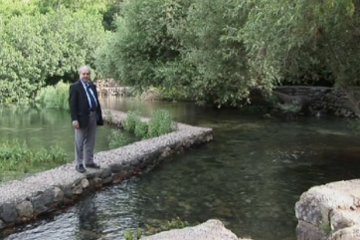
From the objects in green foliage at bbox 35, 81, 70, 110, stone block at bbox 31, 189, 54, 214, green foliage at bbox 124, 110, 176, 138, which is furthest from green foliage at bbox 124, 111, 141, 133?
green foliage at bbox 35, 81, 70, 110

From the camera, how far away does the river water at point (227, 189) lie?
7191 millimetres

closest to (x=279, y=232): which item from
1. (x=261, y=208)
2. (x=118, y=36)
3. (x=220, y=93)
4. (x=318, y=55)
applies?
(x=261, y=208)

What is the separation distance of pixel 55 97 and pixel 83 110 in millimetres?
21160

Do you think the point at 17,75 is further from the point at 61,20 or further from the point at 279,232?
the point at 279,232

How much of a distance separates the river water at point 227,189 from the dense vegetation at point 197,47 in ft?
6.51

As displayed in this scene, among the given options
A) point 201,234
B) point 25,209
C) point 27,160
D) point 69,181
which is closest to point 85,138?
point 69,181

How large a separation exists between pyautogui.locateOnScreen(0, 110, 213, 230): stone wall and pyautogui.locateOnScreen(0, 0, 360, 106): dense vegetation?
2.77 meters

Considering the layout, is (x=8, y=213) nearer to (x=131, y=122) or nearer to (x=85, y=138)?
(x=85, y=138)

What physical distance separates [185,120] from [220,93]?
4.71 meters

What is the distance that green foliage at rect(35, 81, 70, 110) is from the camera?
28.4 m

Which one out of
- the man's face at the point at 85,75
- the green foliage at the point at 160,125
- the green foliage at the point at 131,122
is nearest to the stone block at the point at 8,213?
the man's face at the point at 85,75

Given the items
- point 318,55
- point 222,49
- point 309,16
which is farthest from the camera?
point 222,49

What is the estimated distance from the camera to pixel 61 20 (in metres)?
35.6

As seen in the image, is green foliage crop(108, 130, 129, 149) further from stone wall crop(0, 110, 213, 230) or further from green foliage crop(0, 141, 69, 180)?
green foliage crop(0, 141, 69, 180)
